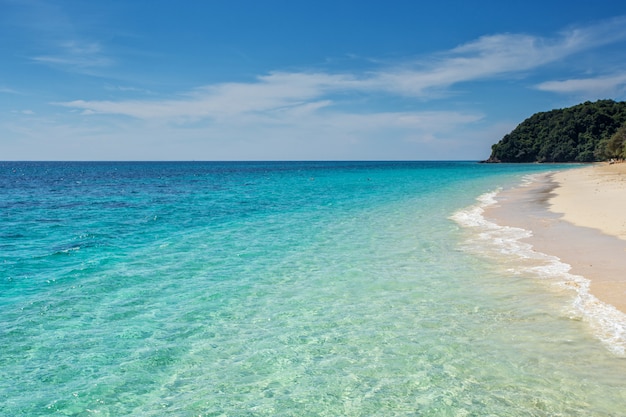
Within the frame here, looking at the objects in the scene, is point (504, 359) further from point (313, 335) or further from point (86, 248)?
point (86, 248)

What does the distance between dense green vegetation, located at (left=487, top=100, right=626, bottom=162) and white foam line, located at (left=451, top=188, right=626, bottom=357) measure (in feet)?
453

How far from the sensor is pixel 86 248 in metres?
17.0

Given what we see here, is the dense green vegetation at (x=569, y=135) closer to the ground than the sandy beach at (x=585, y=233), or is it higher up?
higher up

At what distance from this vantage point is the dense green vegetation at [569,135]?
148 metres

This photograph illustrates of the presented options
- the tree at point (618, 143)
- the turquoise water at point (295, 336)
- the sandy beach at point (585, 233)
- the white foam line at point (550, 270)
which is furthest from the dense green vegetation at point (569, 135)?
the turquoise water at point (295, 336)

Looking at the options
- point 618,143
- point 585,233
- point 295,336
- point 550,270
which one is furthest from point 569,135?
point 295,336

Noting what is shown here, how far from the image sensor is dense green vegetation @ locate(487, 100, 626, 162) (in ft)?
486

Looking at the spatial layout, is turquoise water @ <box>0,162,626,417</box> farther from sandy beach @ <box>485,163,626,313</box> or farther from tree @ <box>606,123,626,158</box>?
tree @ <box>606,123,626,158</box>

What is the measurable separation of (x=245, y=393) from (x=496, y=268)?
8.54 metres

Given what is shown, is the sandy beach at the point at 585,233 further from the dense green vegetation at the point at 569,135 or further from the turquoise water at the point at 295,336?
the dense green vegetation at the point at 569,135

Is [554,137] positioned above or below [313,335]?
above

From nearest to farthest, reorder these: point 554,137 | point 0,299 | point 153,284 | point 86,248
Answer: point 0,299
point 153,284
point 86,248
point 554,137

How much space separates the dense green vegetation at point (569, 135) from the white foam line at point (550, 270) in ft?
453

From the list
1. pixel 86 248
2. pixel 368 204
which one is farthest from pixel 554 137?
pixel 86 248
